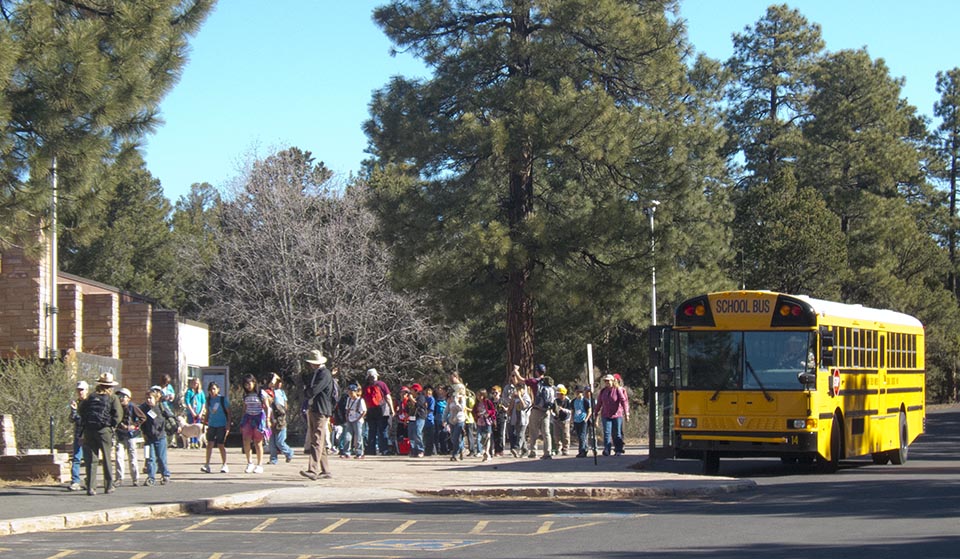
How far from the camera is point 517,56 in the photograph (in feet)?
108

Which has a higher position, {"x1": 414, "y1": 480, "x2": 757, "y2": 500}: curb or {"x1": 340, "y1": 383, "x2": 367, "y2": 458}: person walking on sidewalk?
{"x1": 340, "y1": 383, "x2": 367, "y2": 458}: person walking on sidewalk

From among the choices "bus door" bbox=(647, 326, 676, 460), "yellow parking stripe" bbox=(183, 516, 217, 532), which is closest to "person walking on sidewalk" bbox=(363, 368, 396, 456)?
"bus door" bbox=(647, 326, 676, 460)

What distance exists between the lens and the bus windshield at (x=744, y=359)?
1997 cm

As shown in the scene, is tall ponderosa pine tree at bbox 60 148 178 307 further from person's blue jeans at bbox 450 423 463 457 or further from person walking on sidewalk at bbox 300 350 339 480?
person walking on sidewalk at bbox 300 350 339 480

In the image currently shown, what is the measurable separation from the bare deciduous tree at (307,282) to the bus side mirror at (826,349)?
86.7 feet

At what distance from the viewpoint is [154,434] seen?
18547mm

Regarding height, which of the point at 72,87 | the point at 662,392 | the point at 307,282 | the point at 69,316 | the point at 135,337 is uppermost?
the point at 72,87

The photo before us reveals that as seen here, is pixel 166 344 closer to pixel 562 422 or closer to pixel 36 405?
pixel 562 422

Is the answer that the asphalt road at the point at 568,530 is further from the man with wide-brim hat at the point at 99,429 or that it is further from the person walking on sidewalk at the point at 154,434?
the person walking on sidewalk at the point at 154,434

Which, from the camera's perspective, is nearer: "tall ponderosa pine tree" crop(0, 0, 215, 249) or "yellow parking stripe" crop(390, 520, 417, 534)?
"yellow parking stripe" crop(390, 520, 417, 534)

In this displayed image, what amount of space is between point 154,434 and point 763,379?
971cm

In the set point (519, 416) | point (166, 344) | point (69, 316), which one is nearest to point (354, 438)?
point (519, 416)

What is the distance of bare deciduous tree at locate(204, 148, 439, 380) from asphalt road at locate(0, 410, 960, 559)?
28876 millimetres

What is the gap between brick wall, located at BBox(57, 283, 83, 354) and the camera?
30.9m
